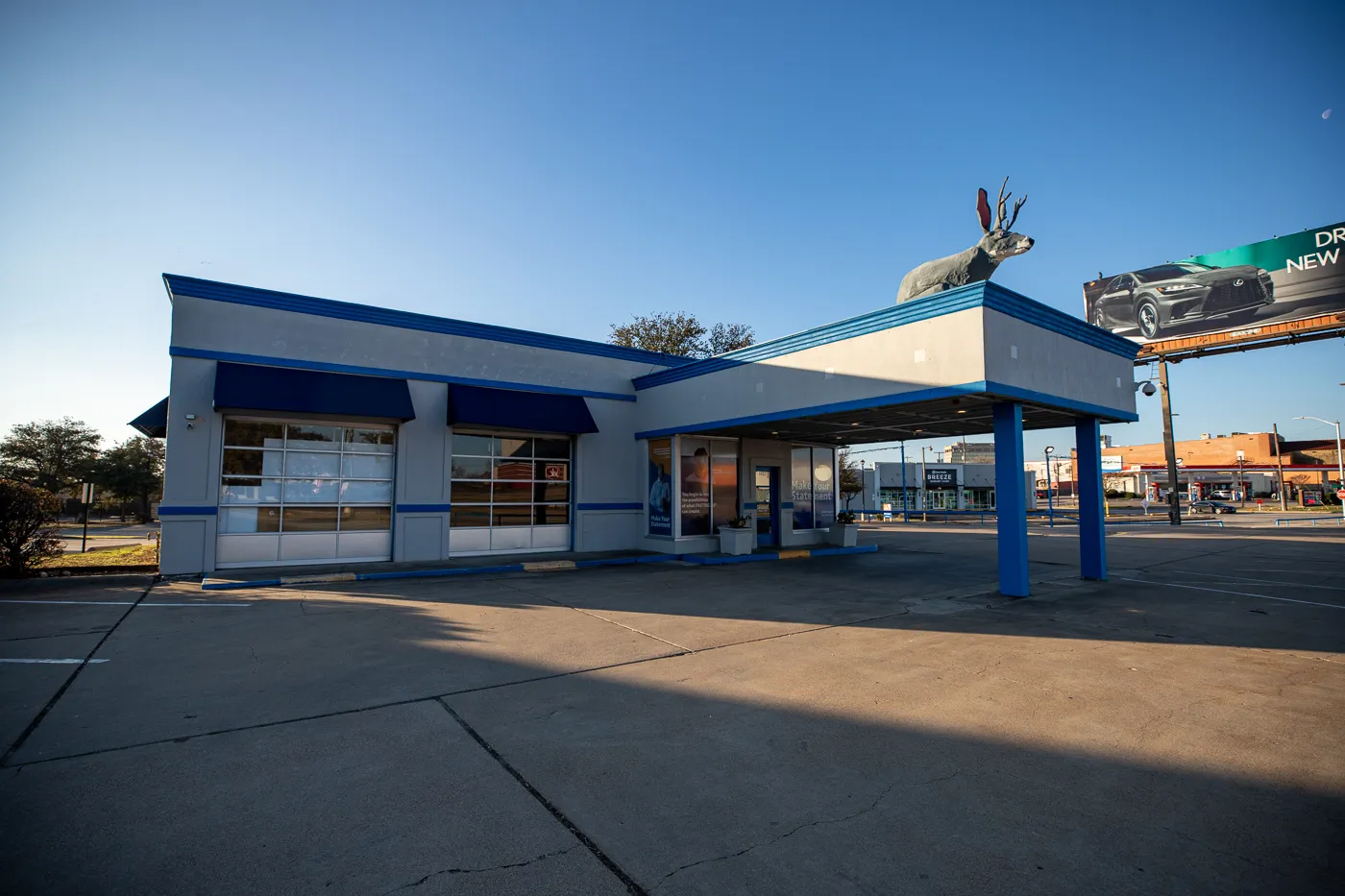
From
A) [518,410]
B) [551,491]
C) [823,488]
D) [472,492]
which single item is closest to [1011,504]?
[823,488]

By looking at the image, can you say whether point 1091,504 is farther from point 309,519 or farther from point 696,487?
point 309,519

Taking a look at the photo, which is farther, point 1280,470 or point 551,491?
point 1280,470

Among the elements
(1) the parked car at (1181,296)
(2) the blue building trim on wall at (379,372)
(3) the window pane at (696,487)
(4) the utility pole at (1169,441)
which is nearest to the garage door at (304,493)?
(2) the blue building trim on wall at (379,372)

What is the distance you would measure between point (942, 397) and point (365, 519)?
42.5ft

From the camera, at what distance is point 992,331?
10070mm

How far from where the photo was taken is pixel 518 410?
16.2 m

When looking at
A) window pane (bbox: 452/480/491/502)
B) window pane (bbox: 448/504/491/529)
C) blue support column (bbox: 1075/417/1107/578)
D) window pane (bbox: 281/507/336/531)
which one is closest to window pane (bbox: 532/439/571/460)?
window pane (bbox: 452/480/491/502)

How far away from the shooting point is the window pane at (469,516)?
15969 mm

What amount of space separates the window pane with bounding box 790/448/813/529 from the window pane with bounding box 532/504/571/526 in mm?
7034

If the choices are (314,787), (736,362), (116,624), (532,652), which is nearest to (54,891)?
(314,787)

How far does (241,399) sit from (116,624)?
18.1 feet

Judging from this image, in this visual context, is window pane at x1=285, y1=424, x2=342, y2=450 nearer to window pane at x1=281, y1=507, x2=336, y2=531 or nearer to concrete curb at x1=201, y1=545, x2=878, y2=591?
window pane at x1=281, y1=507, x2=336, y2=531

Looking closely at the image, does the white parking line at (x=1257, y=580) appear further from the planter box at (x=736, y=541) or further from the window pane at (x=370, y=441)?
the window pane at (x=370, y=441)

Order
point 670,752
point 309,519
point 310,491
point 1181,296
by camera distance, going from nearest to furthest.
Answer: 1. point 670,752
2. point 309,519
3. point 310,491
4. point 1181,296
